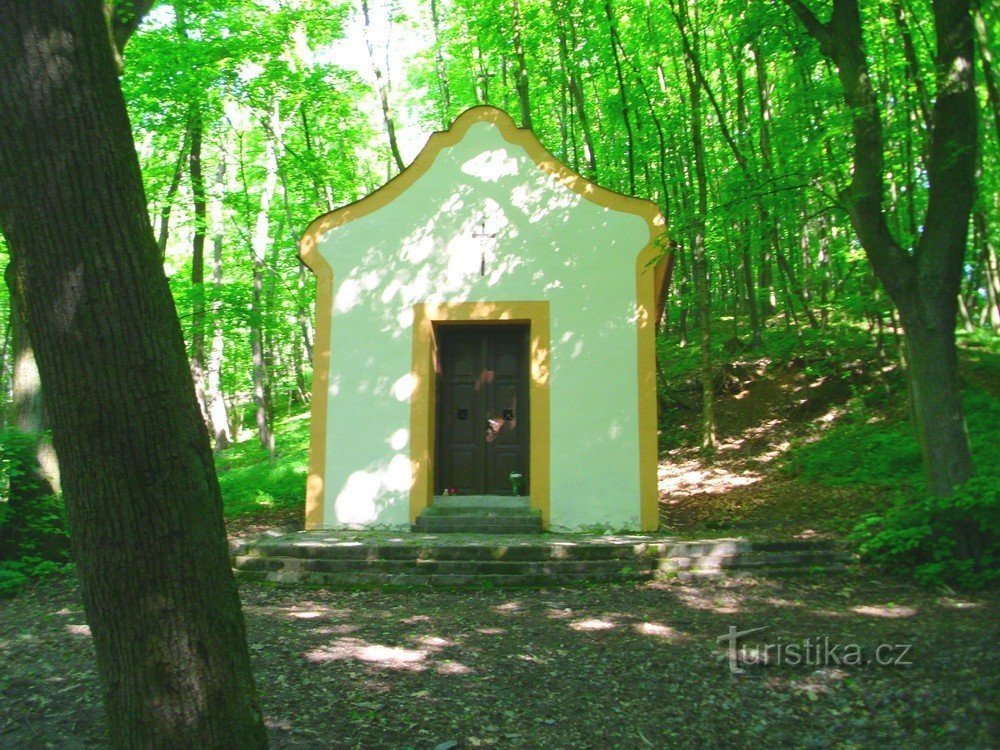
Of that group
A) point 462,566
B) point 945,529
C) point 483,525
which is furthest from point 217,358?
point 945,529

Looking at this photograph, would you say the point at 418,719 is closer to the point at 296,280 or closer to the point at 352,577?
the point at 352,577

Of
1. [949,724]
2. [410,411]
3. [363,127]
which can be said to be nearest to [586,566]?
[410,411]

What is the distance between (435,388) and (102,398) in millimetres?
7089

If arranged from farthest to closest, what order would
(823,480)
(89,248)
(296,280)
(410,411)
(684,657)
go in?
(296,280)
(823,480)
(410,411)
(684,657)
(89,248)

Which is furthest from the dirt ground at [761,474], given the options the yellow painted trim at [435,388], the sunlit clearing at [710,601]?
the yellow painted trim at [435,388]

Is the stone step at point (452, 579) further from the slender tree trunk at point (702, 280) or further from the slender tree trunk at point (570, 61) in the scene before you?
the slender tree trunk at point (570, 61)

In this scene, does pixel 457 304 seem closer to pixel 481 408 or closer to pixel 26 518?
pixel 481 408

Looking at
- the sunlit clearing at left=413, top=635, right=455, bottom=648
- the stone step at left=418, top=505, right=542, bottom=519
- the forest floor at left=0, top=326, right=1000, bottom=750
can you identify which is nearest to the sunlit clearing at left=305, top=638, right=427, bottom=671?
the forest floor at left=0, top=326, right=1000, bottom=750

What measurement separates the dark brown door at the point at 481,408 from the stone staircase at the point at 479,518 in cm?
48

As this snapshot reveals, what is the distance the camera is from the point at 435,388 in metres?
9.35

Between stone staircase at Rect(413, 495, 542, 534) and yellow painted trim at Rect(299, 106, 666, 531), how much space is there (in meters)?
0.20

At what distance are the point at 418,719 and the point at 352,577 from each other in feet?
11.7

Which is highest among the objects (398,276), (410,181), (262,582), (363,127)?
(363,127)

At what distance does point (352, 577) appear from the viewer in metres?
7.19
